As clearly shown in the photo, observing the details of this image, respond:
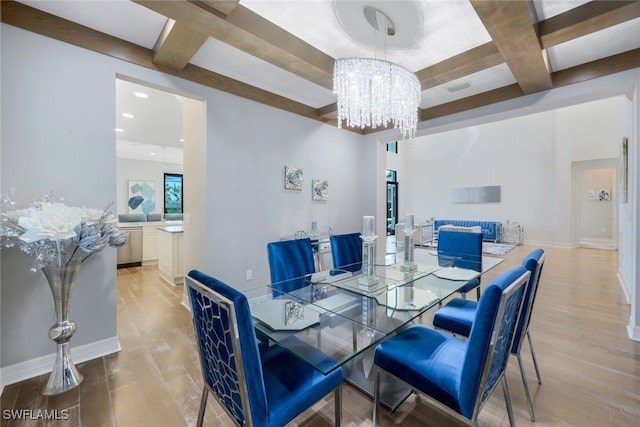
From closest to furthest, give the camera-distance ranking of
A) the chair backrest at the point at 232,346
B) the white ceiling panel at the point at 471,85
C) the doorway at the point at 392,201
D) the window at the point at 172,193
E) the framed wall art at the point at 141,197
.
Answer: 1. the chair backrest at the point at 232,346
2. the white ceiling panel at the point at 471,85
3. the framed wall art at the point at 141,197
4. the window at the point at 172,193
5. the doorway at the point at 392,201

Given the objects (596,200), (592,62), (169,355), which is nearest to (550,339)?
(592,62)

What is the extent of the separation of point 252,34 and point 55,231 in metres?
1.86

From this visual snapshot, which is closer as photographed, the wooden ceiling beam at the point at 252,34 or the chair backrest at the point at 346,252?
the wooden ceiling beam at the point at 252,34

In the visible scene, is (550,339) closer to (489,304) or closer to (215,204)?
(489,304)

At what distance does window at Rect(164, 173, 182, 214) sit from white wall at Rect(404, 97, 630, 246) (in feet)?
28.8

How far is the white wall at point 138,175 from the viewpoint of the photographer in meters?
7.15

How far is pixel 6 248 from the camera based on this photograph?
1858mm

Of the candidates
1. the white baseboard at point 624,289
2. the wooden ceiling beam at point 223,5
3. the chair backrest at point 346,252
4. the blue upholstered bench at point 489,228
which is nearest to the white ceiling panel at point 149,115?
the wooden ceiling beam at point 223,5

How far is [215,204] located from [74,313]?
4.76 ft

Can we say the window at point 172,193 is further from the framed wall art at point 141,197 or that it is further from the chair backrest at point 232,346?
the chair backrest at point 232,346

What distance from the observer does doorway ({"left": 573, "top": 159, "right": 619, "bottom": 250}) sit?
7.50 metres

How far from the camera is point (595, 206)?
816 cm

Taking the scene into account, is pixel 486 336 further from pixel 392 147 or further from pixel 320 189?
pixel 392 147

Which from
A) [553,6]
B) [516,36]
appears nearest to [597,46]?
[553,6]
